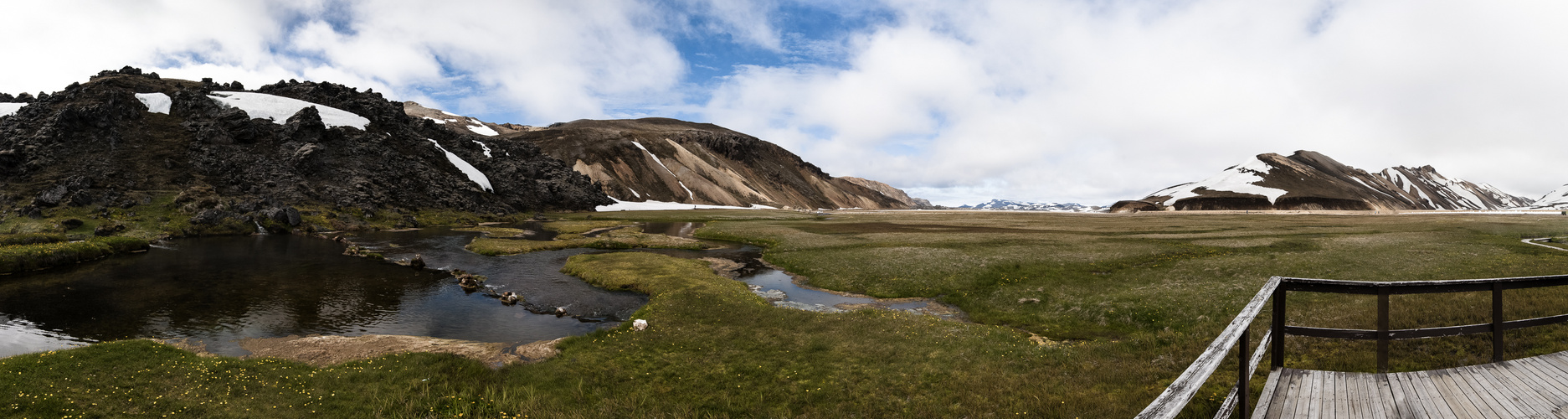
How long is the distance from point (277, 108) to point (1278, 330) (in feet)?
546

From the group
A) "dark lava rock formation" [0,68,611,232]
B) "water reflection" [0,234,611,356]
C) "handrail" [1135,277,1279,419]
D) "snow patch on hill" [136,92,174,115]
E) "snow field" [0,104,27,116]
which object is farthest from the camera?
"snow patch on hill" [136,92,174,115]

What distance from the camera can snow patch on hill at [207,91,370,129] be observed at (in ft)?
380

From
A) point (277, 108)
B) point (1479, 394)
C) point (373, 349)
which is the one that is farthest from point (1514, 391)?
point (277, 108)


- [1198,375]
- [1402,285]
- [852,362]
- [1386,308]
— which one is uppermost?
[1402,285]

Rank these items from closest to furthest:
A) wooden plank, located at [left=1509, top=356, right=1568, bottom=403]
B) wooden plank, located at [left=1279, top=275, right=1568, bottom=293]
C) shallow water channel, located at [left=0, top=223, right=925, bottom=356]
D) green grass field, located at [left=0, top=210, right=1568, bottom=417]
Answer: wooden plank, located at [left=1509, top=356, right=1568, bottom=403], wooden plank, located at [left=1279, top=275, right=1568, bottom=293], green grass field, located at [left=0, top=210, right=1568, bottom=417], shallow water channel, located at [left=0, top=223, right=925, bottom=356]

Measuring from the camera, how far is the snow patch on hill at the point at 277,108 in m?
116

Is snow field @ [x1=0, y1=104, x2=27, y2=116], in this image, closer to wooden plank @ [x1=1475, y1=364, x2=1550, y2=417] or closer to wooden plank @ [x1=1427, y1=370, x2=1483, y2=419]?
wooden plank @ [x1=1427, y1=370, x2=1483, y2=419]

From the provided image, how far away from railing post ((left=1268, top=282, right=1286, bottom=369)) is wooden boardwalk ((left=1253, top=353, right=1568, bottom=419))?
0.91 feet

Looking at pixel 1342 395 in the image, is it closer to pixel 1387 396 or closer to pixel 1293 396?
pixel 1387 396

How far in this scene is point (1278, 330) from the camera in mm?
8594

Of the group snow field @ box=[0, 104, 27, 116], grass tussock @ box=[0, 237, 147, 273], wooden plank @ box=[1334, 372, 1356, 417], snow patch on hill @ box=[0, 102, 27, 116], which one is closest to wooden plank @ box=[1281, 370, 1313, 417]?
wooden plank @ box=[1334, 372, 1356, 417]

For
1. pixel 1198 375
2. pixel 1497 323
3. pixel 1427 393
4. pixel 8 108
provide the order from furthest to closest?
1. pixel 8 108
2. pixel 1497 323
3. pixel 1427 393
4. pixel 1198 375

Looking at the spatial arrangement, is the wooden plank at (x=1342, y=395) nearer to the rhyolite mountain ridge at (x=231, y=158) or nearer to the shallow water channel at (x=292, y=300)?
the shallow water channel at (x=292, y=300)

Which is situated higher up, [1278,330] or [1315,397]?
[1278,330]
